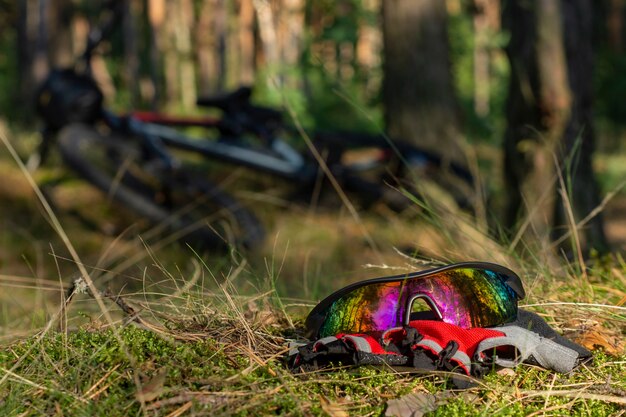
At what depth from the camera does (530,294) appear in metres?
2.59

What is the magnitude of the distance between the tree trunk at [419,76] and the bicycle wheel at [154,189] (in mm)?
2745

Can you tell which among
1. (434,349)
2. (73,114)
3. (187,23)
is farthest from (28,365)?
(187,23)

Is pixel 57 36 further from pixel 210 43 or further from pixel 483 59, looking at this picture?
pixel 483 59

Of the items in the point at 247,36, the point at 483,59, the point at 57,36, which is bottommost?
the point at 483,59

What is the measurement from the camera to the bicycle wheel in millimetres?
6416

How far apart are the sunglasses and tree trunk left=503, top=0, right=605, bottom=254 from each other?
10.9 feet

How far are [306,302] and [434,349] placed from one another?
0.90m

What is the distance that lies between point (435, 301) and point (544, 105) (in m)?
3.78

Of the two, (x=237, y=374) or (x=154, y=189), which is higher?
(x=237, y=374)

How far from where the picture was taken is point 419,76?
8953mm

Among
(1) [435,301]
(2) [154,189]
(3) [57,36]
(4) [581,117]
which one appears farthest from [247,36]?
(1) [435,301]

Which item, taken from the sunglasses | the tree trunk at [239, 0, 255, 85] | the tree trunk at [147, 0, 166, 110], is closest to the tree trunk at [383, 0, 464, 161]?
the sunglasses

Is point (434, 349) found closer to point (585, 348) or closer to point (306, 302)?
point (585, 348)

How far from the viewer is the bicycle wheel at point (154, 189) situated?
6416 mm
